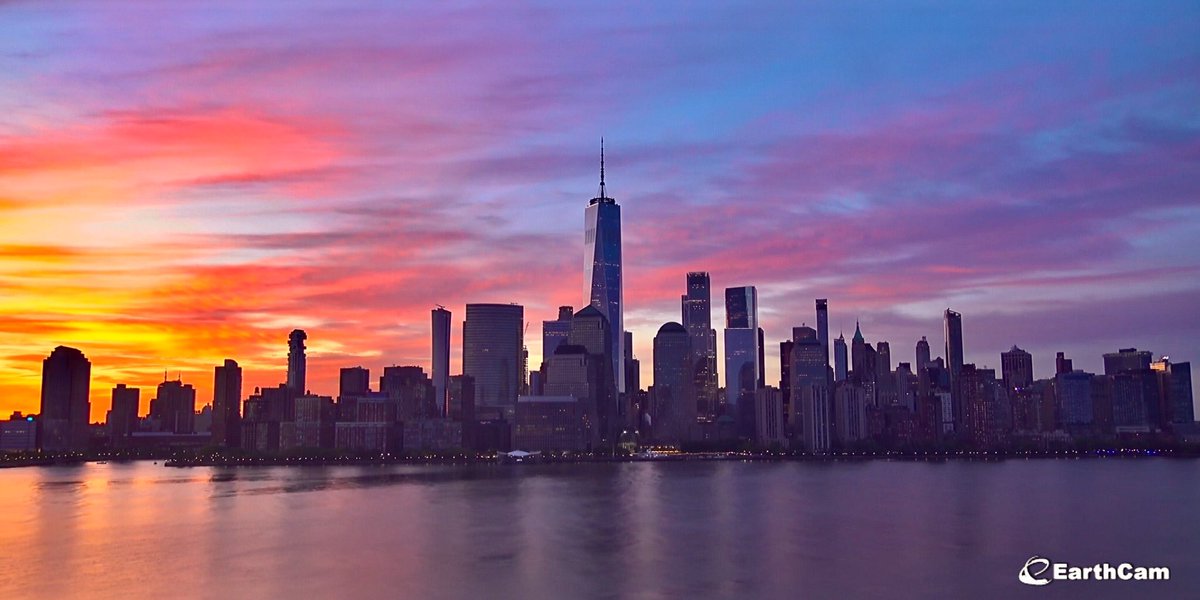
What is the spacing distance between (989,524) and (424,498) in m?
75.2

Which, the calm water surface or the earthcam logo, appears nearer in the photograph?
the calm water surface

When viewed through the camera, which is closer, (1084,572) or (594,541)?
(1084,572)

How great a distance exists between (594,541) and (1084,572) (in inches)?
1566

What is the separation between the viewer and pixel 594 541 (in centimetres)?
8775

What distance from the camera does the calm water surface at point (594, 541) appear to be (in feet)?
216

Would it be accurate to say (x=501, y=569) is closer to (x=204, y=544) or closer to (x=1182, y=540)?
(x=204, y=544)

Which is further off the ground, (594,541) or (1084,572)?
(594,541)

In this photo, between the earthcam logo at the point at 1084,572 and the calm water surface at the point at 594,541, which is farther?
the earthcam logo at the point at 1084,572

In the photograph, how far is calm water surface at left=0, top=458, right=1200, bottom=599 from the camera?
65.7 metres

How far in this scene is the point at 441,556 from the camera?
78812 mm

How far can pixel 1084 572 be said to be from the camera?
71.1 meters

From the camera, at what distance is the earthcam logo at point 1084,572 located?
67875 mm

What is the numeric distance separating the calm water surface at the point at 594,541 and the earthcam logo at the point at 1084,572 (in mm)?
1763

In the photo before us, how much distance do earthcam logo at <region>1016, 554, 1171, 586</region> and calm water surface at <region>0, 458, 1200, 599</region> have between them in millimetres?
1763
